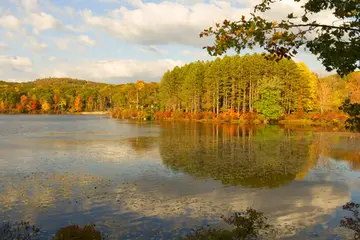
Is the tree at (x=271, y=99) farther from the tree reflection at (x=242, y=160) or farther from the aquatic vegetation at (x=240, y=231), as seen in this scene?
the aquatic vegetation at (x=240, y=231)

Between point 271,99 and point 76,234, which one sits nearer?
point 76,234

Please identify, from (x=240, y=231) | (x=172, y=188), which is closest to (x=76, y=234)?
(x=240, y=231)

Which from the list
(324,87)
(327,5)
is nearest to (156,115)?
(324,87)

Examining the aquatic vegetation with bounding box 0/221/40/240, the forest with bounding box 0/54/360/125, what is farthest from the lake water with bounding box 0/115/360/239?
the forest with bounding box 0/54/360/125

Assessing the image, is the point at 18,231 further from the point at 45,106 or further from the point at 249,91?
the point at 45,106

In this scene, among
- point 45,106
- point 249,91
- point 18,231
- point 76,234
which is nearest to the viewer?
point 76,234

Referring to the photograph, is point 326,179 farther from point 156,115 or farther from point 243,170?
point 156,115

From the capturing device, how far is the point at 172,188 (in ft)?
62.1

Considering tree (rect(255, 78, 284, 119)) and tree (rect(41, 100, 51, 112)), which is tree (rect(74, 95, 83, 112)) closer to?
tree (rect(41, 100, 51, 112))

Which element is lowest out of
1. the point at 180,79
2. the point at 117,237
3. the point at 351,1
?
the point at 117,237

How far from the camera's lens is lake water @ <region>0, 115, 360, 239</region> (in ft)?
44.1

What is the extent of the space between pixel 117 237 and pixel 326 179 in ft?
49.7

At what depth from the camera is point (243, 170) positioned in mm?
23641

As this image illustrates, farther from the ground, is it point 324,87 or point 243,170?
point 324,87
